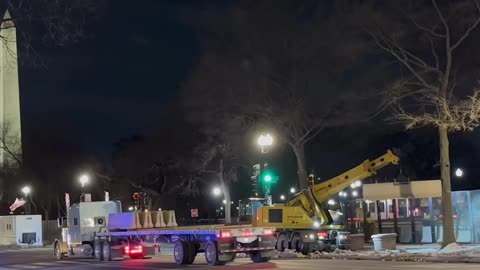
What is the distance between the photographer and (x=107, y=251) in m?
30.9

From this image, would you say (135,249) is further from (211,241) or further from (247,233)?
(247,233)

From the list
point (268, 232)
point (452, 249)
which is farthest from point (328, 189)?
point (268, 232)

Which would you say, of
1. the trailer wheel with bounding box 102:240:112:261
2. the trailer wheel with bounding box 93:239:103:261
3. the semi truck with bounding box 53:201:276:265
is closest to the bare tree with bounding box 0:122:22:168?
the semi truck with bounding box 53:201:276:265

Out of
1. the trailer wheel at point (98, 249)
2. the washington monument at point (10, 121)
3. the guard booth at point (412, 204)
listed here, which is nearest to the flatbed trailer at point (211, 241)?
the trailer wheel at point (98, 249)

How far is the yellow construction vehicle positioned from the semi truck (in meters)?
4.72

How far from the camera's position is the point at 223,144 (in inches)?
2131

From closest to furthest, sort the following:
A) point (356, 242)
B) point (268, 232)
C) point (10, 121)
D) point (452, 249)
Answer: point (268, 232) → point (452, 249) → point (356, 242) → point (10, 121)

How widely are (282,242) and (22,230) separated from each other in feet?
107

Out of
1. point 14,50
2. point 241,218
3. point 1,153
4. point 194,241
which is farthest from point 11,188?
point 14,50

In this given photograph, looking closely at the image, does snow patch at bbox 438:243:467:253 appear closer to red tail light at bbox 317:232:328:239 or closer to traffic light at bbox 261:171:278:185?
red tail light at bbox 317:232:328:239

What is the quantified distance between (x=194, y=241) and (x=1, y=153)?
6173 centimetres

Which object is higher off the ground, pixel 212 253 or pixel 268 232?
pixel 268 232

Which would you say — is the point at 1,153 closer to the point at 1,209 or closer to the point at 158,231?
the point at 1,209

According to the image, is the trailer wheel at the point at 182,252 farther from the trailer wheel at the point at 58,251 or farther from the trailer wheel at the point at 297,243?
the trailer wheel at the point at 58,251
